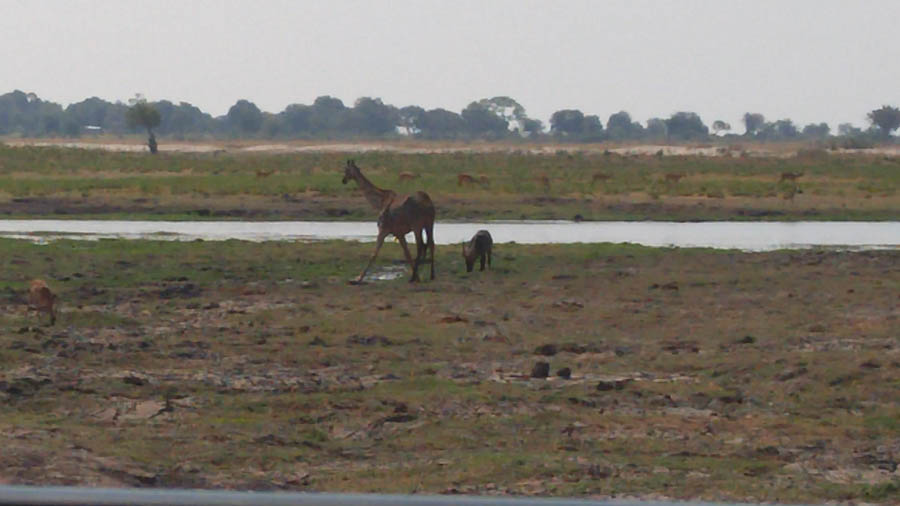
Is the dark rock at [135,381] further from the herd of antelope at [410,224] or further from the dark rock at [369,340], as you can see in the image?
the herd of antelope at [410,224]

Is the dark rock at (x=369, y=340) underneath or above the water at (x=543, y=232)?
above

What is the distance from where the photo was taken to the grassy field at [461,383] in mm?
8031

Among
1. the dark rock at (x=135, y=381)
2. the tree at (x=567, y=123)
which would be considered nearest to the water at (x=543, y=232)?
the dark rock at (x=135, y=381)

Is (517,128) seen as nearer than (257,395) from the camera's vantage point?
No

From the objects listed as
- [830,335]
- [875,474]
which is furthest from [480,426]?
[830,335]

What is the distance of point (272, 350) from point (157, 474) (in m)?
4.90

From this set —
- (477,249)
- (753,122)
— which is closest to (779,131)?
(753,122)

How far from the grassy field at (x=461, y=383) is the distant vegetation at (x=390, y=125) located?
387 ft

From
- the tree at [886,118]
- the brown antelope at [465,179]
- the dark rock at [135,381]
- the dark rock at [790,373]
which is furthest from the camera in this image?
the tree at [886,118]

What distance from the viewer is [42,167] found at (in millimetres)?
55156

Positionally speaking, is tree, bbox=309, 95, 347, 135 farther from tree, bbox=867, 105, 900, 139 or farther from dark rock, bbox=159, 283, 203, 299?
dark rock, bbox=159, 283, 203, 299

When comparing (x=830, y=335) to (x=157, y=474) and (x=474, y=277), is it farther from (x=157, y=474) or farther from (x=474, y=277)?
(x=157, y=474)

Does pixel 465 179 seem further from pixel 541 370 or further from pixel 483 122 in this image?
pixel 483 122

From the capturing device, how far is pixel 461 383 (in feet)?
36.3
